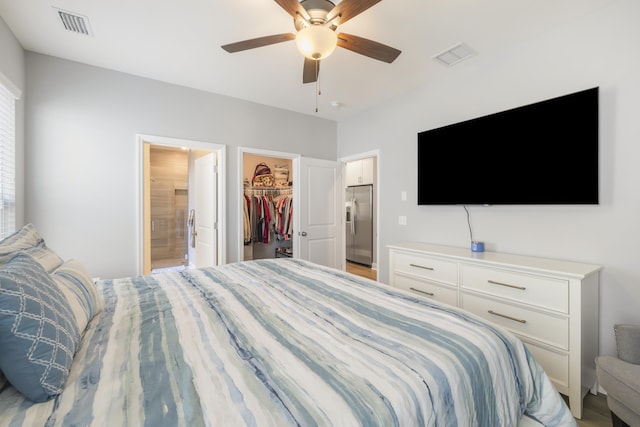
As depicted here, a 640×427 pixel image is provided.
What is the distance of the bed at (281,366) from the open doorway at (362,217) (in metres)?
3.92

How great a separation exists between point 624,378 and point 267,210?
14.3ft

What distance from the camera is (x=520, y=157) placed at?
2281 mm

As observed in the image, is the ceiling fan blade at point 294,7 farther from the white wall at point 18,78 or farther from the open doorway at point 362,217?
the open doorway at point 362,217

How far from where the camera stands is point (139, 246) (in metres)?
2.88

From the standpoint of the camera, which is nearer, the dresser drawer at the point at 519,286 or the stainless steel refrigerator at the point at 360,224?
the dresser drawer at the point at 519,286

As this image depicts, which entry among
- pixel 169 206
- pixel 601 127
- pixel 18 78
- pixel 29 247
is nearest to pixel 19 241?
pixel 29 247

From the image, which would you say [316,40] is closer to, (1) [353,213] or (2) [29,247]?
(2) [29,247]

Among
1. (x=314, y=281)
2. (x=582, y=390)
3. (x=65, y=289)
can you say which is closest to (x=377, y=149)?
(x=314, y=281)

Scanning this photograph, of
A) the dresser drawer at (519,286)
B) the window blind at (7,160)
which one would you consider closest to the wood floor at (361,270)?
the dresser drawer at (519,286)

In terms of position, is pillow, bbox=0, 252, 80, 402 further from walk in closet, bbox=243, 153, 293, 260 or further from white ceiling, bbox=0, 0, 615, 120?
walk in closet, bbox=243, 153, 293, 260

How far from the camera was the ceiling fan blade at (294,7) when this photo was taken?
59.3 inches

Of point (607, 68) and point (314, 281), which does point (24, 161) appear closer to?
point (314, 281)

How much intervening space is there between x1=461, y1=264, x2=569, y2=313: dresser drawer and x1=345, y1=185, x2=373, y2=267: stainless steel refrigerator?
10.4ft

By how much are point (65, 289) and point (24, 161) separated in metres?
2.11
